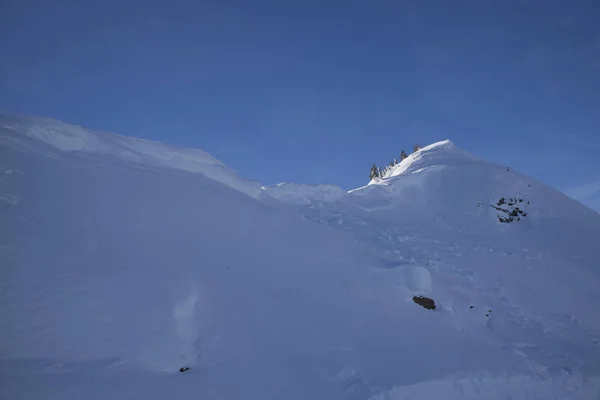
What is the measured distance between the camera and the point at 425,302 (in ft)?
40.9

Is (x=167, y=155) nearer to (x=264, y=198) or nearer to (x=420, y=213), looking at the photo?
(x=264, y=198)

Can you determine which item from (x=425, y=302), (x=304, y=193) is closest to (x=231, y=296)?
(x=425, y=302)

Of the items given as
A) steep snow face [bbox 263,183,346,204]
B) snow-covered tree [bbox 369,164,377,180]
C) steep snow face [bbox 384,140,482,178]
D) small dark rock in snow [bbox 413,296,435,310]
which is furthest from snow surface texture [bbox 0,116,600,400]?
snow-covered tree [bbox 369,164,377,180]

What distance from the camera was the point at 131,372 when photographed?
272 inches

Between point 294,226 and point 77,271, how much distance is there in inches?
357

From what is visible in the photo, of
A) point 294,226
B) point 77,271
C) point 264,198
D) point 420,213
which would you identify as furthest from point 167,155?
point 420,213

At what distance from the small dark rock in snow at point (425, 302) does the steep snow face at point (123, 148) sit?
32.8ft

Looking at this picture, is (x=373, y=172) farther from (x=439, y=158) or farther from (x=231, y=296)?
(x=231, y=296)

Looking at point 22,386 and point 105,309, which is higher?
point 105,309

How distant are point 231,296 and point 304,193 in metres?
13.8

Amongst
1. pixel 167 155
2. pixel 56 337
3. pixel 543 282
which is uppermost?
pixel 167 155

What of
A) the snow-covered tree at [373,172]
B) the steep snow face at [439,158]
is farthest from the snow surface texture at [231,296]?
the snow-covered tree at [373,172]

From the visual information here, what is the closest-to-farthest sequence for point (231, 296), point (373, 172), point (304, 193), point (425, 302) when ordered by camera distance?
point (231, 296) < point (425, 302) < point (304, 193) < point (373, 172)

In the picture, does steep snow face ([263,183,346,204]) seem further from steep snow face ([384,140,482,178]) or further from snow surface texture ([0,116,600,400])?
steep snow face ([384,140,482,178])
